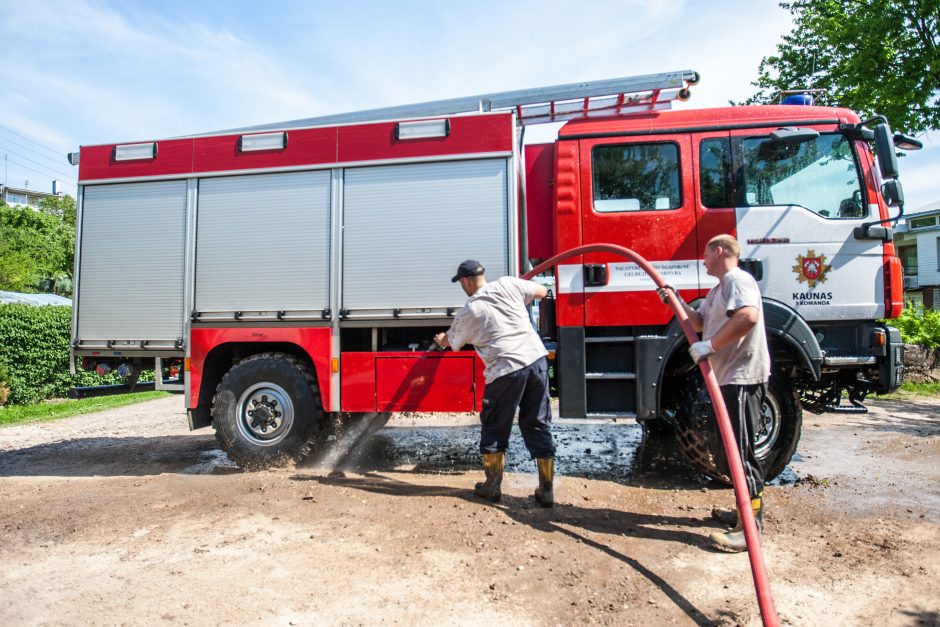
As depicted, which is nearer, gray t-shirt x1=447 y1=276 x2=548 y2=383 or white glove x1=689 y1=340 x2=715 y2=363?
white glove x1=689 y1=340 x2=715 y2=363

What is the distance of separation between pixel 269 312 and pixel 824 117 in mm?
5058

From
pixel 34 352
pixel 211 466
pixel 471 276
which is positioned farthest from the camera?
pixel 34 352

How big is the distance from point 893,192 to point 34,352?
13569 mm

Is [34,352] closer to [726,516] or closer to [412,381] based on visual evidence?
[412,381]

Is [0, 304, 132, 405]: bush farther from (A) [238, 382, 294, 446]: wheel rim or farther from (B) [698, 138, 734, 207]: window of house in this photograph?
(B) [698, 138, 734, 207]: window of house

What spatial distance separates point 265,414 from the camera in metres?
5.46

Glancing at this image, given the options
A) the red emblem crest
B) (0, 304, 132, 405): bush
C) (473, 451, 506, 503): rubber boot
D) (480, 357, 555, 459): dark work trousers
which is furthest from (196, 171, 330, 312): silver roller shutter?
(0, 304, 132, 405): bush

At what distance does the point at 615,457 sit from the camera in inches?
238

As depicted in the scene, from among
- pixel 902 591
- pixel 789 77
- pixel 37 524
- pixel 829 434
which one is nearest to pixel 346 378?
pixel 37 524

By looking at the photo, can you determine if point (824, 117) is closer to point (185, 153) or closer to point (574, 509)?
point (574, 509)

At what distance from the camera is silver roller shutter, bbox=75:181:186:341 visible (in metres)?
5.74

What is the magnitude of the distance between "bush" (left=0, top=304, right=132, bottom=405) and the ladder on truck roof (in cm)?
822

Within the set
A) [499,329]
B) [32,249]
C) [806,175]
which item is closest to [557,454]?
[499,329]

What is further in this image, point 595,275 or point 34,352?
point 34,352
